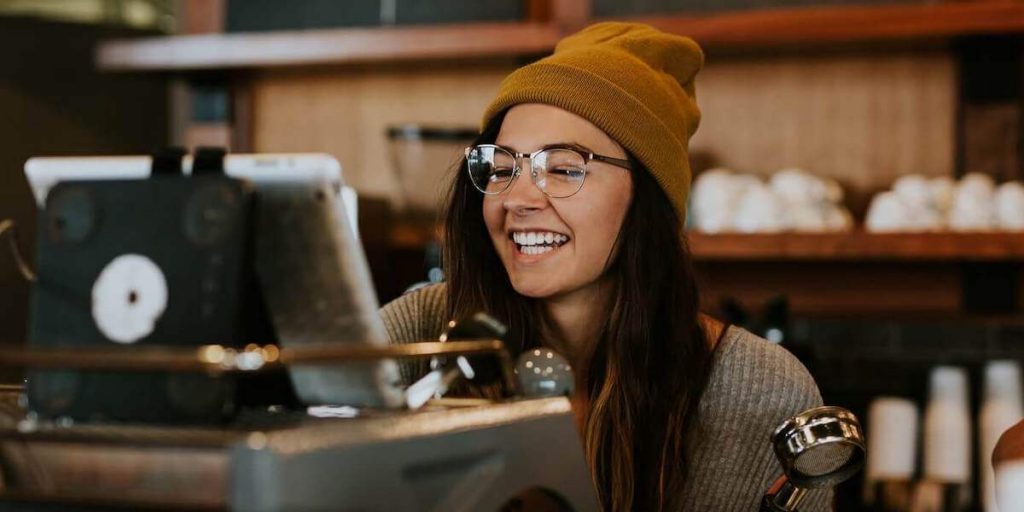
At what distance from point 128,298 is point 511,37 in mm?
1953

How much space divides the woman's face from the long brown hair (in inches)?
2.2

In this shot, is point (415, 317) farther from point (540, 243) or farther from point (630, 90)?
point (630, 90)

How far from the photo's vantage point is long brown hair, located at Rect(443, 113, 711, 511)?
59.4 inches

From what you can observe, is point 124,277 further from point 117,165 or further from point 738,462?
point 738,462

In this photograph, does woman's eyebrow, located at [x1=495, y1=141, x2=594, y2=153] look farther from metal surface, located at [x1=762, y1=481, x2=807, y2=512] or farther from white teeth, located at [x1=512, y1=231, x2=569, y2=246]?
metal surface, located at [x1=762, y1=481, x2=807, y2=512]

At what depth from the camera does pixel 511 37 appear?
9.05ft

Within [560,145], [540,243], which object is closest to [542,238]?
[540,243]

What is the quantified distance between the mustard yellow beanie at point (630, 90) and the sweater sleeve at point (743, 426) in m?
0.22

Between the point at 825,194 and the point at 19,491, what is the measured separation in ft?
6.96

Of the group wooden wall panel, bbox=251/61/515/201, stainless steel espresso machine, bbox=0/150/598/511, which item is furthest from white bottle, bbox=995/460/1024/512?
wooden wall panel, bbox=251/61/515/201

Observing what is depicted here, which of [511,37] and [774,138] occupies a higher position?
[511,37]

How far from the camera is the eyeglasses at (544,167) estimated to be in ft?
5.15

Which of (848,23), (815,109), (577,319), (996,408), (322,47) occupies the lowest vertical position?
(996,408)

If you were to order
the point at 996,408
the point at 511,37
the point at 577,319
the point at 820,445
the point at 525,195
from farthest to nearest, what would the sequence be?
the point at 511,37, the point at 996,408, the point at 577,319, the point at 525,195, the point at 820,445
